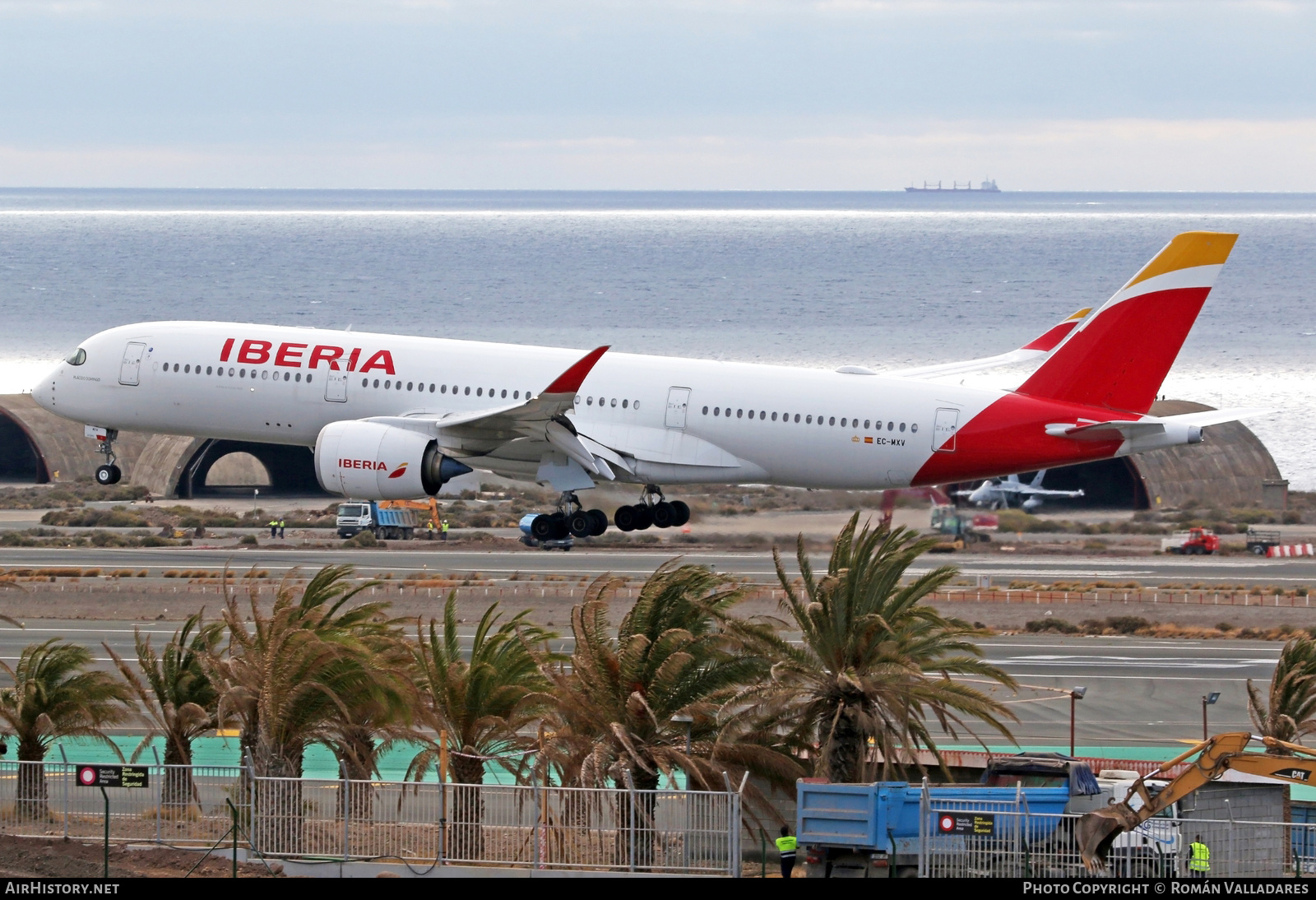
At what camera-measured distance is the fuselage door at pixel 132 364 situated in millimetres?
50000

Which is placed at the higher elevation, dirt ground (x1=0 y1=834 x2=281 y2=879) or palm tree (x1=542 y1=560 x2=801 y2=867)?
palm tree (x1=542 y1=560 x2=801 y2=867)

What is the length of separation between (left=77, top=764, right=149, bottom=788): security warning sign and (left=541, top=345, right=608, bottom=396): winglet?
1997cm

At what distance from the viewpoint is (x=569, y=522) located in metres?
48.4

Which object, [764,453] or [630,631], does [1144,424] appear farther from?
[630,631]

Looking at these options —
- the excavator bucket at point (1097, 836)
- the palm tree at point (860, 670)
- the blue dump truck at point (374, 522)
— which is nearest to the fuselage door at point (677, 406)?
the palm tree at point (860, 670)

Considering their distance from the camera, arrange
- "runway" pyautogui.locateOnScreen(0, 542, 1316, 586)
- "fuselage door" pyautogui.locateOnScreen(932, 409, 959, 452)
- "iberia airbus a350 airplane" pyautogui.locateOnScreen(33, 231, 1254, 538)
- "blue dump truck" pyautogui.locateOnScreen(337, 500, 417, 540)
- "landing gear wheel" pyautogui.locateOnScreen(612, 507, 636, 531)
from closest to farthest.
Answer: "iberia airbus a350 airplane" pyautogui.locateOnScreen(33, 231, 1254, 538)
"fuselage door" pyautogui.locateOnScreen(932, 409, 959, 452)
"landing gear wheel" pyautogui.locateOnScreen(612, 507, 636, 531)
"runway" pyautogui.locateOnScreen(0, 542, 1316, 586)
"blue dump truck" pyautogui.locateOnScreen(337, 500, 417, 540)

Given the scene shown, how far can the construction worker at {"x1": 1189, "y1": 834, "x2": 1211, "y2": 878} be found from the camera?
2417 centimetres

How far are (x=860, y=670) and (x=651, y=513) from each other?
21.0 m

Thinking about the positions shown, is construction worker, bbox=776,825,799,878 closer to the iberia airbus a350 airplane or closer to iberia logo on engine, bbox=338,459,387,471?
the iberia airbus a350 airplane

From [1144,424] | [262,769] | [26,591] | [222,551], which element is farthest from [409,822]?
[222,551]

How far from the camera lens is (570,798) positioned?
2581cm

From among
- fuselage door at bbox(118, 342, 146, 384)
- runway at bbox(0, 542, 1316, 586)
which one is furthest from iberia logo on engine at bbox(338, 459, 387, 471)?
runway at bbox(0, 542, 1316, 586)

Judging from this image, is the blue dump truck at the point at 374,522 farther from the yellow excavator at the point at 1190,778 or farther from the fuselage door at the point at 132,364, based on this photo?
the yellow excavator at the point at 1190,778

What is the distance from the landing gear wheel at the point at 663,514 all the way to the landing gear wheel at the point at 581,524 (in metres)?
2.25
